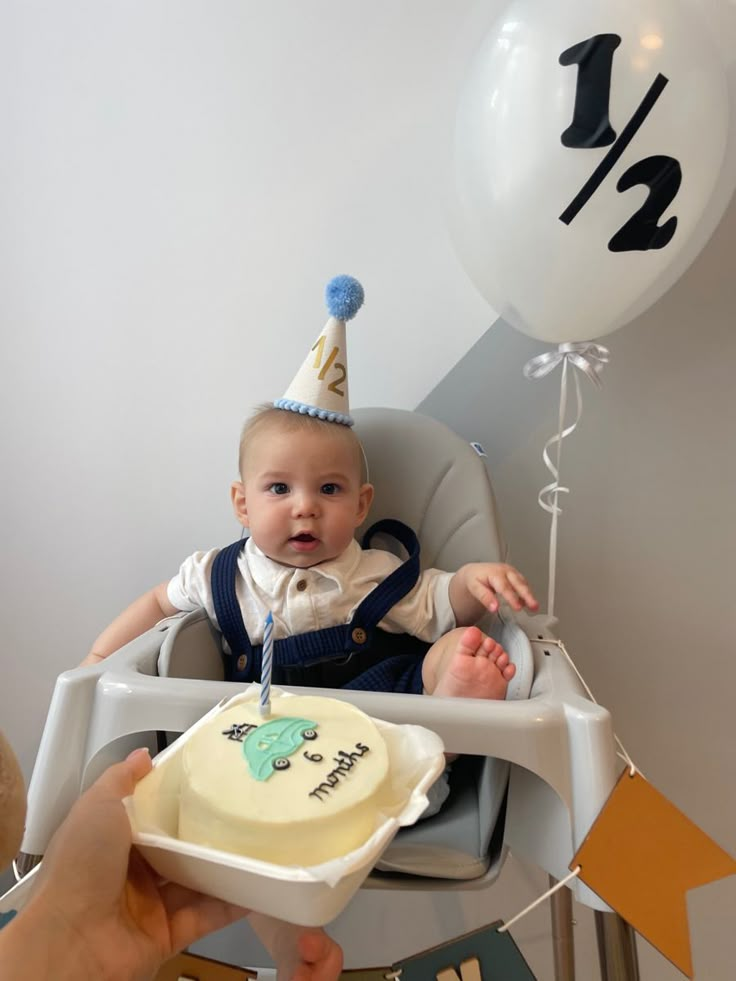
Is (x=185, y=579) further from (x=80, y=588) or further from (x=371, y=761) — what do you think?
(x=371, y=761)

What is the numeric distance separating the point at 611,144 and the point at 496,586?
47 cm

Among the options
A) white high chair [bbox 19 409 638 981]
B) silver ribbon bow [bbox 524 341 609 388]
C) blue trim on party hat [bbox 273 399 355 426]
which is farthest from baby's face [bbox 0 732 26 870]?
silver ribbon bow [bbox 524 341 609 388]

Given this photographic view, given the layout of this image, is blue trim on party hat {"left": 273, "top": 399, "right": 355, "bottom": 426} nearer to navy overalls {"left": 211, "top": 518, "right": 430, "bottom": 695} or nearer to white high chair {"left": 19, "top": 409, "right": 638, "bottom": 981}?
navy overalls {"left": 211, "top": 518, "right": 430, "bottom": 695}

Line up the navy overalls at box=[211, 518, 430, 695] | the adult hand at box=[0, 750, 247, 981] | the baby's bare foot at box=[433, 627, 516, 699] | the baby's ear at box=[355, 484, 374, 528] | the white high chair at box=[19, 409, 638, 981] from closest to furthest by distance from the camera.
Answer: the adult hand at box=[0, 750, 247, 981], the white high chair at box=[19, 409, 638, 981], the baby's bare foot at box=[433, 627, 516, 699], the navy overalls at box=[211, 518, 430, 695], the baby's ear at box=[355, 484, 374, 528]

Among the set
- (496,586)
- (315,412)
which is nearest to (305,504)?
(315,412)

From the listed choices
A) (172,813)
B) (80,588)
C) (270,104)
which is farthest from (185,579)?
(270,104)

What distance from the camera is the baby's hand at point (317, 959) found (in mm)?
528

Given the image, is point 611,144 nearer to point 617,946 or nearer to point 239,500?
point 239,500

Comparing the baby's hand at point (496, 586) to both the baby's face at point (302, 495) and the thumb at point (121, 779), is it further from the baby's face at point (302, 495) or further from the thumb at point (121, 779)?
the thumb at point (121, 779)

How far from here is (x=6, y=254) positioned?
3.51ft

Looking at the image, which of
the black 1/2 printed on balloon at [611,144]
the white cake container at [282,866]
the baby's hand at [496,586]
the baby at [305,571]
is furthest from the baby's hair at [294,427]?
the white cake container at [282,866]

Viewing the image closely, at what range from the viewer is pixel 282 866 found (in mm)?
381

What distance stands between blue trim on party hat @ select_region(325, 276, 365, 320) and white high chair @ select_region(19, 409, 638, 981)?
43 cm

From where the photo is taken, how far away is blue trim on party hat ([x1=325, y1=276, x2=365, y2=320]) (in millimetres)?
887
